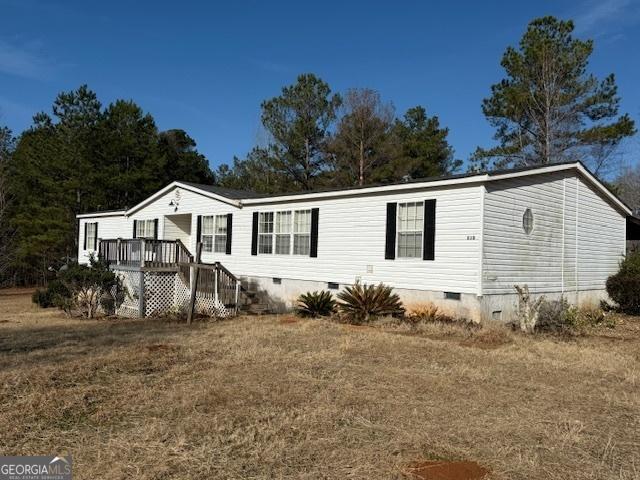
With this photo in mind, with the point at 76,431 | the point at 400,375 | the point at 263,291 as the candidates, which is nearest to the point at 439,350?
the point at 400,375

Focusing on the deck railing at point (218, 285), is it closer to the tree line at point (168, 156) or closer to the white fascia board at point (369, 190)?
the white fascia board at point (369, 190)

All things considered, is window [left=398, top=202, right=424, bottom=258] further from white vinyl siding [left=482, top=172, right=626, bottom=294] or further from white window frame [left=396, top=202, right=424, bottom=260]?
white vinyl siding [left=482, top=172, right=626, bottom=294]

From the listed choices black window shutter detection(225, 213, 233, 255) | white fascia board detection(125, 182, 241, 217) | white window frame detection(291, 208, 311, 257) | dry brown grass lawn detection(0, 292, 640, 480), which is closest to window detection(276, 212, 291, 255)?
white window frame detection(291, 208, 311, 257)

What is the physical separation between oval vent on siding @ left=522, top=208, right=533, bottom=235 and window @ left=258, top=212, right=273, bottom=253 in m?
7.27

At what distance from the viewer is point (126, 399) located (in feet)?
19.4

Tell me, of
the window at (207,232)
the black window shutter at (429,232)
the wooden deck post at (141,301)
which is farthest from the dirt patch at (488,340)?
the window at (207,232)

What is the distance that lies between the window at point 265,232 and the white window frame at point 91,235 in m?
10.9

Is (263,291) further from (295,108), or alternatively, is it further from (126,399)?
(295,108)

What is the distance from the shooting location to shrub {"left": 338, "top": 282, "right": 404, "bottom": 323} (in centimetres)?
1240

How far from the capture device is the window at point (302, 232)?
50.3ft

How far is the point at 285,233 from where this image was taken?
16.0m

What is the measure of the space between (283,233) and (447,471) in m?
12.3

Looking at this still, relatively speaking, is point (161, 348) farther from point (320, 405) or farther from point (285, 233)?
point (285, 233)

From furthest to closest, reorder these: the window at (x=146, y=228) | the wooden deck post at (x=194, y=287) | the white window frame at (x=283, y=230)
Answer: the window at (x=146, y=228) → the white window frame at (x=283, y=230) → the wooden deck post at (x=194, y=287)
